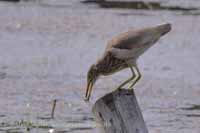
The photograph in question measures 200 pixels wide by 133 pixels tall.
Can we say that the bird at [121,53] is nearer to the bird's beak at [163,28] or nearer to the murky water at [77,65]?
the bird's beak at [163,28]

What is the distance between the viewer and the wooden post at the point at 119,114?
5.91 metres

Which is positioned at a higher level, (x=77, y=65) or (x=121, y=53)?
(x=121, y=53)

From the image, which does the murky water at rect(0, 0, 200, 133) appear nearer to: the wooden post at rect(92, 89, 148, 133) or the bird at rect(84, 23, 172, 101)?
the bird at rect(84, 23, 172, 101)

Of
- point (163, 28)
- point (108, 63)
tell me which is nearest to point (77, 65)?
point (108, 63)

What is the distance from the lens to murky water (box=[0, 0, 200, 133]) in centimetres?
918

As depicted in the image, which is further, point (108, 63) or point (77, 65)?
point (77, 65)

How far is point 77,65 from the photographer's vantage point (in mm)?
11766

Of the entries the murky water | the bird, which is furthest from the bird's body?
the murky water

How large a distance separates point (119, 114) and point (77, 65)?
5.85 metres

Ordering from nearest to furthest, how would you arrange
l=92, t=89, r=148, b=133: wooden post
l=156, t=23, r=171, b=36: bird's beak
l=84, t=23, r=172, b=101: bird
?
l=92, t=89, r=148, b=133: wooden post < l=156, t=23, r=171, b=36: bird's beak < l=84, t=23, r=172, b=101: bird

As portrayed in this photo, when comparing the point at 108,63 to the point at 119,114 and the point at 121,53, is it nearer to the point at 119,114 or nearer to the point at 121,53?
the point at 121,53

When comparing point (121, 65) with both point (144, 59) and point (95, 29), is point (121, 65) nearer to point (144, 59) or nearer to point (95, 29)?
point (144, 59)

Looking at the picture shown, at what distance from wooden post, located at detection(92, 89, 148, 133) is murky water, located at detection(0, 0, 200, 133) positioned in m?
1.82

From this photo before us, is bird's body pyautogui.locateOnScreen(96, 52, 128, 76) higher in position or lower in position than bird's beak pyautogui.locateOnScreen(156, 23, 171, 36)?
lower
